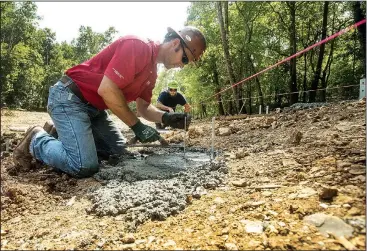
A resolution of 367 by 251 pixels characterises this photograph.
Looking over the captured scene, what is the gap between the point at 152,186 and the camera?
2393 mm

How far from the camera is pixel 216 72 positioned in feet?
81.5

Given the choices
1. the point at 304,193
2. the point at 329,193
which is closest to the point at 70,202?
the point at 304,193

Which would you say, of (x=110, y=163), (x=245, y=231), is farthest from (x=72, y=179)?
(x=245, y=231)

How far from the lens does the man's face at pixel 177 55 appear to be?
10.3 feet

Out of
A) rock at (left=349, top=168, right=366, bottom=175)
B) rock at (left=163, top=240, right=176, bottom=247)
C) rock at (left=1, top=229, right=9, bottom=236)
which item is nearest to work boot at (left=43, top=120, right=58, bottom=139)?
rock at (left=1, top=229, right=9, bottom=236)

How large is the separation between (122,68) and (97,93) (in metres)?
0.63

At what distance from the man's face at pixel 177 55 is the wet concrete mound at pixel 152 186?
3.84 feet

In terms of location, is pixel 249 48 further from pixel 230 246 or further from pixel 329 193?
pixel 230 246

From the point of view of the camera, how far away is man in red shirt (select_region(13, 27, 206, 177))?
9.44 feet

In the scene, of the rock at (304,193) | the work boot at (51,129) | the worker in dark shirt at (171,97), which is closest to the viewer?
the rock at (304,193)

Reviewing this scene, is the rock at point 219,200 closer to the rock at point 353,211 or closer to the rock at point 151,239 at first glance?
the rock at point 151,239

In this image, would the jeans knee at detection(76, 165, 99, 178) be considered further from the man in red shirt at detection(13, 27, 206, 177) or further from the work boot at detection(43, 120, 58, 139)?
the work boot at detection(43, 120, 58, 139)

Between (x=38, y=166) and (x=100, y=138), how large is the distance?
86 cm

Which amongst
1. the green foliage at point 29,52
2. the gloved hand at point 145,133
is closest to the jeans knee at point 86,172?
the gloved hand at point 145,133
